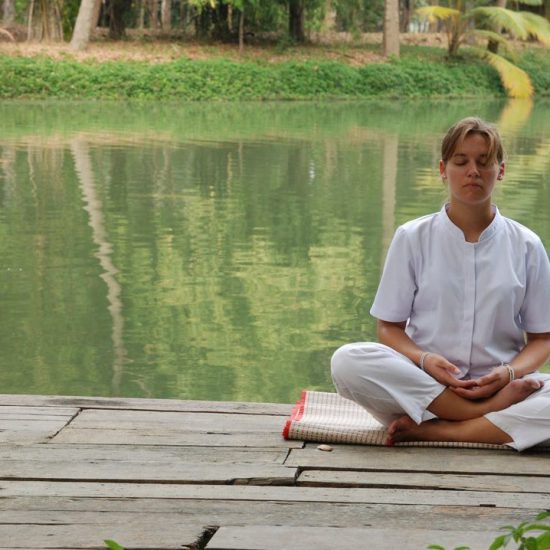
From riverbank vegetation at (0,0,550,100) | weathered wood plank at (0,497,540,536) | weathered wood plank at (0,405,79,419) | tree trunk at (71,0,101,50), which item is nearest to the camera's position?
weathered wood plank at (0,497,540,536)

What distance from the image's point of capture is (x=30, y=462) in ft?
9.25

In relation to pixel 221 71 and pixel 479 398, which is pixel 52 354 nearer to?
pixel 479 398

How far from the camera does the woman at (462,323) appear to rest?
3.07m

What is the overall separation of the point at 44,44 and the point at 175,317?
20125 millimetres

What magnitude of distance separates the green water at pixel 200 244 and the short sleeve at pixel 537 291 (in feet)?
6.73

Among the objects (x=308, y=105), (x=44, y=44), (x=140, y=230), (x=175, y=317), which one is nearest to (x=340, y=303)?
(x=175, y=317)

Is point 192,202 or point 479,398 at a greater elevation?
point 479,398

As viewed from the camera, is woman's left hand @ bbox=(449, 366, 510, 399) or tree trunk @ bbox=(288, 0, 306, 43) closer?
woman's left hand @ bbox=(449, 366, 510, 399)

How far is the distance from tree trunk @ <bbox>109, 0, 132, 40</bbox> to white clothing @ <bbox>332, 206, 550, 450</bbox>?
84.0ft

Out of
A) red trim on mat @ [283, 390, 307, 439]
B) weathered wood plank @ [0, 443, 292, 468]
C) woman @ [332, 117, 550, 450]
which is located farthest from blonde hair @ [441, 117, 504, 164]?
weathered wood plank @ [0, 443, 292, 468]

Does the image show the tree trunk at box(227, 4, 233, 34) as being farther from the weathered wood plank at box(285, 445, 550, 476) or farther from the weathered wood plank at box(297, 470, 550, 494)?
the weathered wood plank at box(297, 470, 550, 494)

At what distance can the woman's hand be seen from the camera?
3104mm

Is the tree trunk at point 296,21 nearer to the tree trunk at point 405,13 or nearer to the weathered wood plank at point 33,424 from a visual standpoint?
the tree trunk at point 405,13

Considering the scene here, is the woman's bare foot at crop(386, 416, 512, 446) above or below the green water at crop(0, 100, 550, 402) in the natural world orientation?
above
